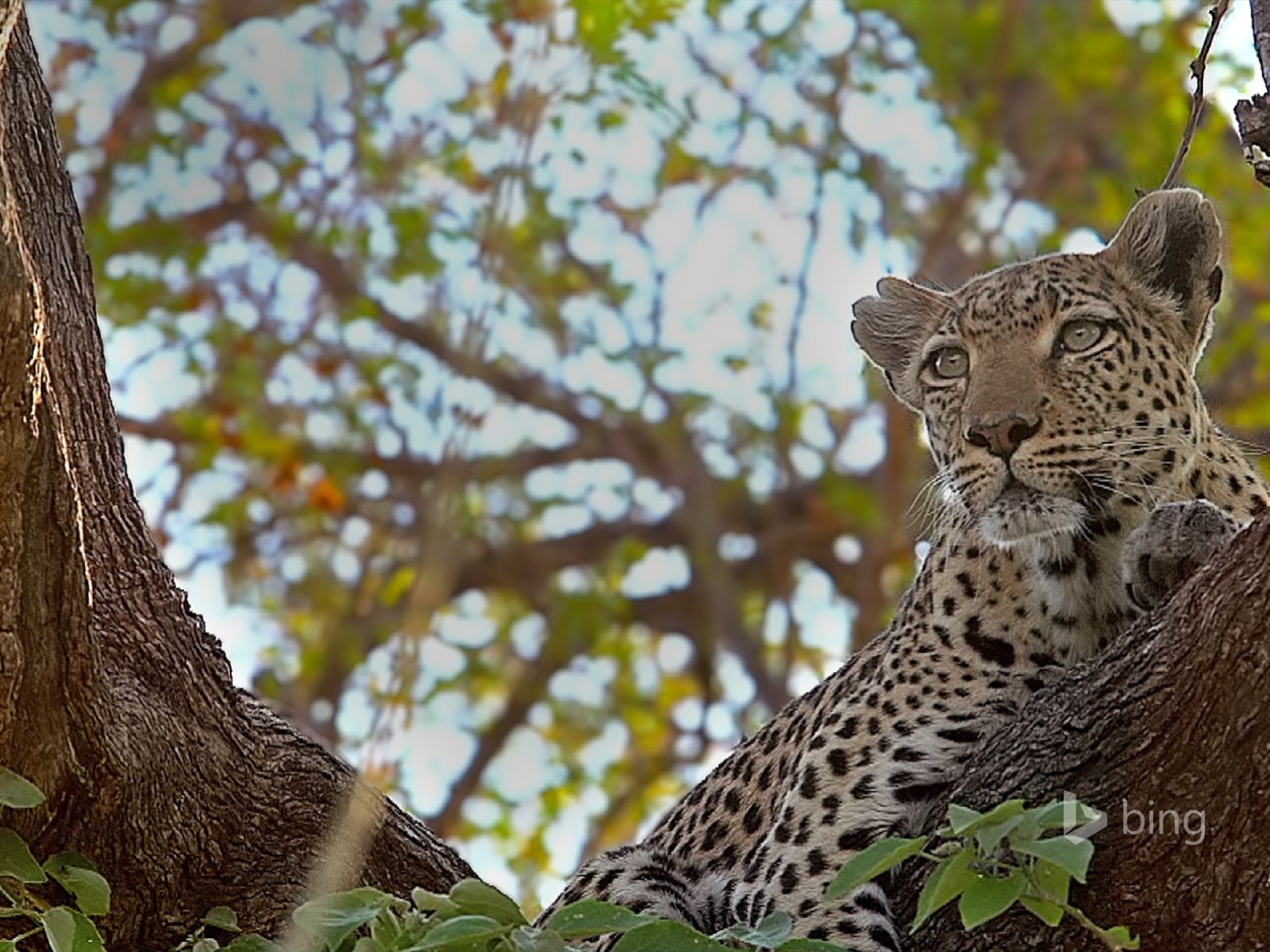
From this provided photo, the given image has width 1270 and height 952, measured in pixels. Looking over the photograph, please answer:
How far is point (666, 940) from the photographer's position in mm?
3762

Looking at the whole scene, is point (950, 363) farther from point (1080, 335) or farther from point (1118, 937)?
point (1118, 937)

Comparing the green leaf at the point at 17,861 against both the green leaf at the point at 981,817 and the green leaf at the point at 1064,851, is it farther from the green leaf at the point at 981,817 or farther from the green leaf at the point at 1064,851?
the green leaf at the point at 1064,851

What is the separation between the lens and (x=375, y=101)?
1323 cm

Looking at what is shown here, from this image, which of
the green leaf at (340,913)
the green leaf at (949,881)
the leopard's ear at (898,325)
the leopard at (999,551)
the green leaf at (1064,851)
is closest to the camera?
the green leaf at (1064,851)

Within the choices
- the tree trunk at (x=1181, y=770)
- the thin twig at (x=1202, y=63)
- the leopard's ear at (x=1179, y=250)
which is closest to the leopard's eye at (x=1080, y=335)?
the leopard's ear at (x=1179, y=250)

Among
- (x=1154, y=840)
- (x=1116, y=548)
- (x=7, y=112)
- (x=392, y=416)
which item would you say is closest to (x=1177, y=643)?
(x=1154, y=840)

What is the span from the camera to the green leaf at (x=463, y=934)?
138 inches

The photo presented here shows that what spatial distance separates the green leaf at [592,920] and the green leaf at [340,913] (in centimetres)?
32

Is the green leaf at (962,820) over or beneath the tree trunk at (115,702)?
beneath

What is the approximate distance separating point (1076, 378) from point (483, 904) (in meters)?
2.66

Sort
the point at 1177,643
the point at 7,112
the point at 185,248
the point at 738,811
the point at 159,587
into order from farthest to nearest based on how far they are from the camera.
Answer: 1. the point at 185,248
2. the point at 738,811
3. the point at 159,587
4. the point at 7,112
5. the point at 1177,643

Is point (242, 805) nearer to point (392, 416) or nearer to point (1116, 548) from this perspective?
point (1116, 548)

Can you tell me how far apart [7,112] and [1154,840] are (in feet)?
9.90

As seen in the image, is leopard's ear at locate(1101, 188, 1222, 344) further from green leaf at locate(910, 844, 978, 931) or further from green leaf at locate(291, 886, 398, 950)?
green leaf at locate(291, 886, 398, 950)
